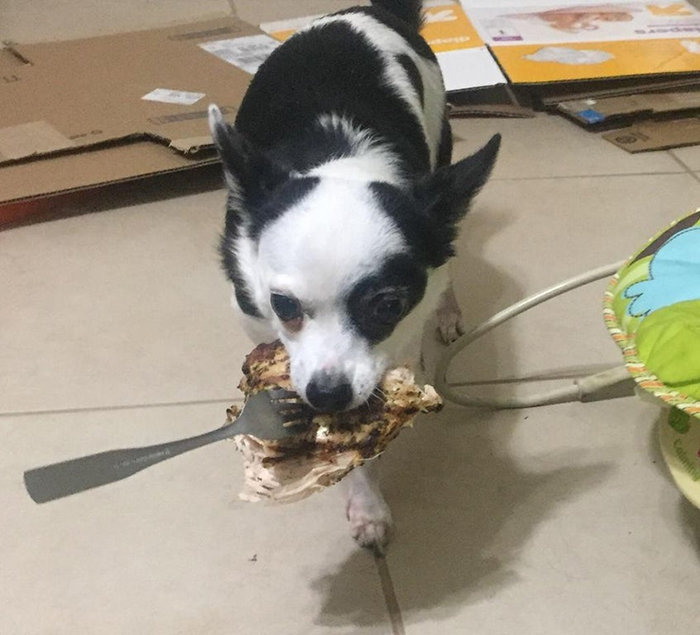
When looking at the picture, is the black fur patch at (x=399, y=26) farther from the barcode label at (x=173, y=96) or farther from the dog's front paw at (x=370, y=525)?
the dog's front paw at (x=370, y=525)

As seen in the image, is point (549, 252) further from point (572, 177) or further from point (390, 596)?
point (390, 596)

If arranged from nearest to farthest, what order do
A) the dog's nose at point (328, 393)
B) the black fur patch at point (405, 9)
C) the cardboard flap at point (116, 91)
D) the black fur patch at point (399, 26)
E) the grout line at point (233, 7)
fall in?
the dog's nose at point (328, 393) < the black fur patch at point (399, 26) < the black fur patch at point (405, 9) < the cardboard flap at point (116, 91) < the grout line at point (233, 7)

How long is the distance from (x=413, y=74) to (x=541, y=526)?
840mm

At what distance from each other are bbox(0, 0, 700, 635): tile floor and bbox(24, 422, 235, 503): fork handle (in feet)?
1.07

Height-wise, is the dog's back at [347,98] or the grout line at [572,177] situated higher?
the dog's back at [347,98]

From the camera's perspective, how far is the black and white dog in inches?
37.4

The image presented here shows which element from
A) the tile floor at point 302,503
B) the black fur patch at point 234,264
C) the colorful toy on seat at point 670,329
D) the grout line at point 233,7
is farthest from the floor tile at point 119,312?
the grout line at point 233,7

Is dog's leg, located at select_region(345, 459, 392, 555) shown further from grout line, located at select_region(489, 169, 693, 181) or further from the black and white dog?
grout line, located at select_region(489, 169, 693, 181)

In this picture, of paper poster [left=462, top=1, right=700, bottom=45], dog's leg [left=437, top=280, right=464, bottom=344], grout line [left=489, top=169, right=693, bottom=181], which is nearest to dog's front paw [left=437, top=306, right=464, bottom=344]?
dog's leg [left=437, top=280, right=464, bottom=344]

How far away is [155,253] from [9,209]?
0.37 meters

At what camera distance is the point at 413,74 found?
1.51 metres

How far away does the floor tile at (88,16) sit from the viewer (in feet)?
9.02

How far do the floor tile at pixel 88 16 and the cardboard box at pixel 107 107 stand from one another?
0.93 feet

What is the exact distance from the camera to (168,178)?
2037mm
